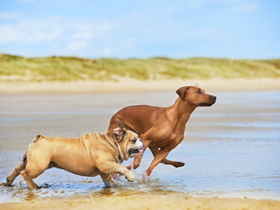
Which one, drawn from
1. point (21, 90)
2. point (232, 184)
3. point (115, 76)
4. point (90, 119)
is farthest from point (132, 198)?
point (115, 76)

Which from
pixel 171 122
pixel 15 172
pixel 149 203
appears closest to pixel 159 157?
pixel 171 122

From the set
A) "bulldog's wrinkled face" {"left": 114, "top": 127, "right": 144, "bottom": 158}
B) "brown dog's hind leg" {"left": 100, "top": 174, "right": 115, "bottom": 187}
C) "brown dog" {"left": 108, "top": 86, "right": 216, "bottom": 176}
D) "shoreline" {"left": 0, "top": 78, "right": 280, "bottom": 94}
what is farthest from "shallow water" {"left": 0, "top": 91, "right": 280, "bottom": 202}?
"shoreline" {"left": 0, "top": 78, "right": 280, "bottom": 94}

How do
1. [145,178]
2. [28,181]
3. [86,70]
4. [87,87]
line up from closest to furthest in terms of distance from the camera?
[28,181]
[145,178]
[87,87]
[86,70]

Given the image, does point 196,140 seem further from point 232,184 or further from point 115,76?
point 115,76

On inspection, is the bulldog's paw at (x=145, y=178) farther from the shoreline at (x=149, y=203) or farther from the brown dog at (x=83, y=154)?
the shoreline at (x=149, y=203)

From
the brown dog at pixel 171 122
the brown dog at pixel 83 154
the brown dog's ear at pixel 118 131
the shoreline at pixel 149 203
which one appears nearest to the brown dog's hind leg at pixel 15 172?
the brown dog at pixel 83 154

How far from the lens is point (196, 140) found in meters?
12.6

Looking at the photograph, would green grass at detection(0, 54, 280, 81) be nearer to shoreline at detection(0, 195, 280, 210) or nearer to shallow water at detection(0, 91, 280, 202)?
shallow water at detection(0, 91, 280, 202)

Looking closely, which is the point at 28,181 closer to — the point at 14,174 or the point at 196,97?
the point at 14,174

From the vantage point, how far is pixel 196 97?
847 cm

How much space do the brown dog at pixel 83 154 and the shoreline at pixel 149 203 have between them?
670 millimetres

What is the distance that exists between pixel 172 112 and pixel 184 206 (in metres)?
2.42

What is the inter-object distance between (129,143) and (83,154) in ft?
2.37

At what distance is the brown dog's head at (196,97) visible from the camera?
845 centimetres
